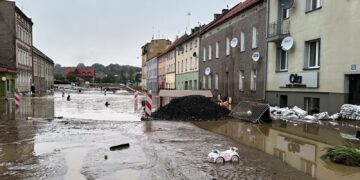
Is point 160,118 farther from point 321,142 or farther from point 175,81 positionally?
point 175,81

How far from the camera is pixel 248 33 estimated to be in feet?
93.1

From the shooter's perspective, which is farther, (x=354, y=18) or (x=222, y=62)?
(x=222, y=62)

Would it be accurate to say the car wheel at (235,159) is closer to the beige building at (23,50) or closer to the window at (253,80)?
the window at (253,80)

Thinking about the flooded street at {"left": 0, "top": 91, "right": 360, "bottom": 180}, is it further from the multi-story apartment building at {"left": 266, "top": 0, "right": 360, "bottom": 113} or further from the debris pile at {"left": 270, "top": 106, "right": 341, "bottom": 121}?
the multi-story apartment building at {"left": 266, "top": 0, "right": 360, "bottom": 113}

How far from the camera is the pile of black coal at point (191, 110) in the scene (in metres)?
17.2

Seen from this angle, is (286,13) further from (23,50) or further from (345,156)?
(23,50)

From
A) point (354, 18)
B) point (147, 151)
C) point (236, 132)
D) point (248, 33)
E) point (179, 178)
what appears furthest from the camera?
point (248, 33)

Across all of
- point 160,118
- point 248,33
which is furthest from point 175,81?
point 160,118

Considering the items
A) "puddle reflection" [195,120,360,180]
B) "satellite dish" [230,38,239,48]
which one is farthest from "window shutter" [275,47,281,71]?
"puddle reflection" [195,120,360,180]

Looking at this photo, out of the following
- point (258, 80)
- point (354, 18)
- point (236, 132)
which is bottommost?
point (236, 132)

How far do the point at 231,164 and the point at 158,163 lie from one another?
4.76 ft

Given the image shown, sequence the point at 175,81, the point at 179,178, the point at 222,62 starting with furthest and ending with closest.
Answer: the point at 175,81 < the point at 222,62 < the point at 179,178

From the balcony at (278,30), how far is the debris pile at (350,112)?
678 cm

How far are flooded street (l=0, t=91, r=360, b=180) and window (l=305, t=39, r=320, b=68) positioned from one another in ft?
20.0
